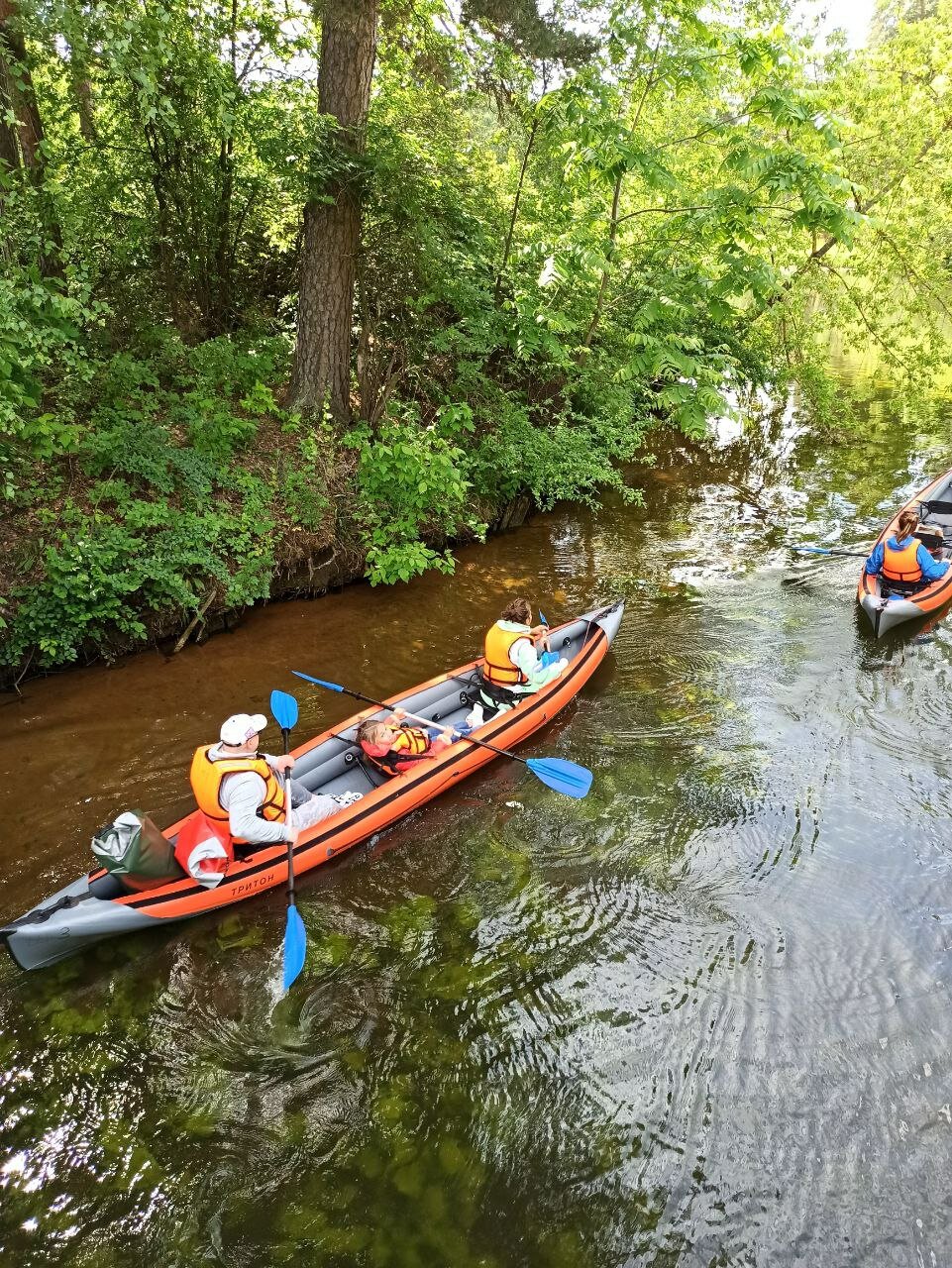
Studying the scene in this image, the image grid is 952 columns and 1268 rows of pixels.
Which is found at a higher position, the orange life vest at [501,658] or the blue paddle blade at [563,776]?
the orange life vest at [501,658]

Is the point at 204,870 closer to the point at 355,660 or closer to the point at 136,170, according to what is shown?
the point at 355,660

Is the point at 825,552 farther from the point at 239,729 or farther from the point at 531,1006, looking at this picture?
the point at 239,729

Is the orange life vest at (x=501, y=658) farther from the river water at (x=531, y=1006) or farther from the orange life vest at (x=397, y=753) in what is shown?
the orange life vest at (x=397, y=753)

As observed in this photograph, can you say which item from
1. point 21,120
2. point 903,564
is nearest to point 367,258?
point 21,120

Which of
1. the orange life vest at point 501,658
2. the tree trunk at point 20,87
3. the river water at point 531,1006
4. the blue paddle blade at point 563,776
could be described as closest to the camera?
the river water at point 531,1006

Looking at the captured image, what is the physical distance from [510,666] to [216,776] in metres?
2.76

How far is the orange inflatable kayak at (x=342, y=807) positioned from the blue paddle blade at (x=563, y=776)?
0.55 meters

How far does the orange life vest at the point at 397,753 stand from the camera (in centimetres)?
552

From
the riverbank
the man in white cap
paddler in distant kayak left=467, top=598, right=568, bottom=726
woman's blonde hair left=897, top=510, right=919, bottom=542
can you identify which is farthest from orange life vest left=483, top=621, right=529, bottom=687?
woman's blonde hair left=897, top=510, right=919, bottom=542

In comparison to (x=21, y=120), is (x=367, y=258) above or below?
below

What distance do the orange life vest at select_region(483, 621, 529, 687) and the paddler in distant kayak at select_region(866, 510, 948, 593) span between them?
15.6ft

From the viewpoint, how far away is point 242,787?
14.6ft

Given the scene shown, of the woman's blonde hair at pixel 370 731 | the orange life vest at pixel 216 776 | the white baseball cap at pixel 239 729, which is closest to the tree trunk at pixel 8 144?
the white baseball cap at pixel 239 729

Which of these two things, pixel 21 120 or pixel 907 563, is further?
pixel 907 563
